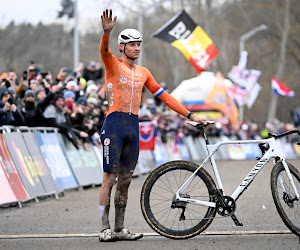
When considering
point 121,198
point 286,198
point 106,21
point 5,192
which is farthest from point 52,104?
point 286,198

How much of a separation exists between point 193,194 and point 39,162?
5.86 meters

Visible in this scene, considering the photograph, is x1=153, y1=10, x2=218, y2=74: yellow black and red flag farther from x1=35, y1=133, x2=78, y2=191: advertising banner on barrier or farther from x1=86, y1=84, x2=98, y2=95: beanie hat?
x1=35, y1=133, x2=78, y2=191: advertising banner on barrier

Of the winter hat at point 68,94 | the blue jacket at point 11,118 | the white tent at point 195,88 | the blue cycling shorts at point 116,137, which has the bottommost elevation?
the white tent at point 195,88

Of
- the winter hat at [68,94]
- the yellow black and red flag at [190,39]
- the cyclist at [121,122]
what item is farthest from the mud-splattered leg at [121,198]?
the yellow black and red flag at [190,39]

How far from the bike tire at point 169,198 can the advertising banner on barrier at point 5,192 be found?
4.07m

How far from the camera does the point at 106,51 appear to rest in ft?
23.8

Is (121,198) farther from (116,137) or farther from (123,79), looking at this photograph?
(123,79)

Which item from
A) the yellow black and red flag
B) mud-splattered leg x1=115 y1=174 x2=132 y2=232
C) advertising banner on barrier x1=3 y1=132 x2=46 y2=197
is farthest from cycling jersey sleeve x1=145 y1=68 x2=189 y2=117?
the yellow black and red flag

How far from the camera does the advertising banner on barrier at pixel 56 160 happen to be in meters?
13.5

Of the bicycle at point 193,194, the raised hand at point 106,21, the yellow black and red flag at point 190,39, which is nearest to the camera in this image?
the raised hand at point 106,21

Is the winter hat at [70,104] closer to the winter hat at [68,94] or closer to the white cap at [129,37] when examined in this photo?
the winter hat at [68,94]

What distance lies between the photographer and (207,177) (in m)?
7.57

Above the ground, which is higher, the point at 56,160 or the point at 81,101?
the point at 81,101

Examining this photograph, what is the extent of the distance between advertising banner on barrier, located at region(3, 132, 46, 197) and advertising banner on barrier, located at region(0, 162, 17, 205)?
1.76 ft
